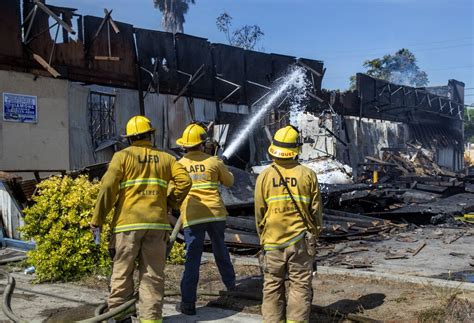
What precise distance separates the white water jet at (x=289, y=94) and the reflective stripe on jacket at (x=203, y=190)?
44.0ft

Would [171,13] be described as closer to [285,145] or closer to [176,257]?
[176,257]

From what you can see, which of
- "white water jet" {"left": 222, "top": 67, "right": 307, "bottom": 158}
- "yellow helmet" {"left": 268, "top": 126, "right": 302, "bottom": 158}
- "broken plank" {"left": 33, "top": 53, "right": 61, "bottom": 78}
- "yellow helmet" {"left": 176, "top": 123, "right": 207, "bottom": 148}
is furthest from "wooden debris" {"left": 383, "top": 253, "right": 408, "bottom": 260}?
"white water jet" {"left": 222, "top": 67, "right": 307, "bottom": 158}

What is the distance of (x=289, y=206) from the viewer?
4668mm

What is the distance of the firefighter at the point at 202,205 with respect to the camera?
5730 millimetres

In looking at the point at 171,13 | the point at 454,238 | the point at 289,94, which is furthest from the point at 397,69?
the point at 454,238

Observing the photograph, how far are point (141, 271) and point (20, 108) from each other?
1015 centimetres

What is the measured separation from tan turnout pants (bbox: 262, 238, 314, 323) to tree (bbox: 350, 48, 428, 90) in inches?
1755

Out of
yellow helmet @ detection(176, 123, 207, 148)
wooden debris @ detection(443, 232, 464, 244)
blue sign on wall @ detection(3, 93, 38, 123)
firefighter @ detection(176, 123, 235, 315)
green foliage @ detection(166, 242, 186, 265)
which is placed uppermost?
blue sign on wall @ detection(3, 93, 38, 123)

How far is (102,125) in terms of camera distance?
1575 centimetres

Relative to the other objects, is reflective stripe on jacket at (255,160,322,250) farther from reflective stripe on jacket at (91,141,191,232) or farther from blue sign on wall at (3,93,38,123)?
blue sign on wall at (3,93,38,123)

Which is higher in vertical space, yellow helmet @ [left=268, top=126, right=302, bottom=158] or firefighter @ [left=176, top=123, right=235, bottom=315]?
yellow helmet @ [left=268, top=126, right=302, bottom=158]

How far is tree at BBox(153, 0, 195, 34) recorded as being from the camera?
51219mm

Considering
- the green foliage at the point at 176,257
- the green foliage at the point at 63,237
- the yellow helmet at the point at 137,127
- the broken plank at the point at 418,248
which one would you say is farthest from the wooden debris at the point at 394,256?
the yellow helmet at the point at 137,127

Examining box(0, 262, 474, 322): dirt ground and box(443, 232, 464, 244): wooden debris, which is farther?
box(443, 232, 464, 244): wooden debris
